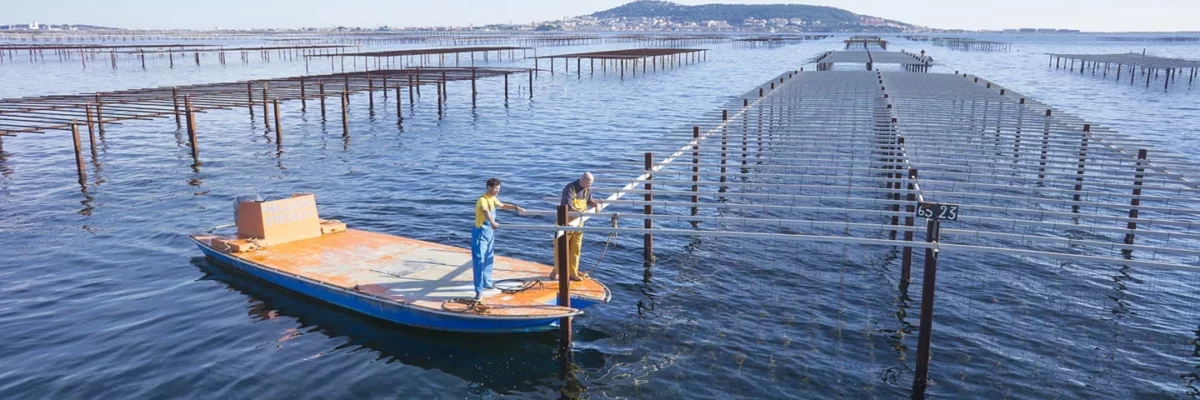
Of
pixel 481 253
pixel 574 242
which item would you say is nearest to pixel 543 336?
pixel 574 242

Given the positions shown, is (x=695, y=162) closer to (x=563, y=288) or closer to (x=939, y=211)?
(x=563, y=288)

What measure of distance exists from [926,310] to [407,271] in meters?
11.0

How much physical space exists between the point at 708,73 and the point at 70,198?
86697 millimetres

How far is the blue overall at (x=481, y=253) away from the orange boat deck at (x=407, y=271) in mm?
434

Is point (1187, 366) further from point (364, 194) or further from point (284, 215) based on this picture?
point (364, 194)

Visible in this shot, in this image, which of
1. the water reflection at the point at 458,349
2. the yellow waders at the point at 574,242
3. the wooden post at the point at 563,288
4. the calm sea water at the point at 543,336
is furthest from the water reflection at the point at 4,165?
the wooden post at the point at 563,288

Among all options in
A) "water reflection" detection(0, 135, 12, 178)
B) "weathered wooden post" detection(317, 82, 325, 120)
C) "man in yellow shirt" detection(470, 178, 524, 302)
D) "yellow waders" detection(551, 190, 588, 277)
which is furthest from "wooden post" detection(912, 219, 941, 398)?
"weathered wooden post" detection(317, 82, 325, 120)

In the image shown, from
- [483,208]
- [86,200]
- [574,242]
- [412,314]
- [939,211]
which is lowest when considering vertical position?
[86,200]

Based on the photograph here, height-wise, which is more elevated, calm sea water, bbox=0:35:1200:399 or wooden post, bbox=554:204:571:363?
wooden post, bbox=554:204:571:363

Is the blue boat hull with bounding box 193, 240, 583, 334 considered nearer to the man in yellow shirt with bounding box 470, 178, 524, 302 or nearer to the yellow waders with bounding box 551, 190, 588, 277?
the man in yellow shirt with bounding box 470, 178, 524, 302

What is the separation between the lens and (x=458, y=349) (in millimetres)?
15984

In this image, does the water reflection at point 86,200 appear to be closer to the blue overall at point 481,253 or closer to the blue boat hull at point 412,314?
the blue boat hull at point 412,314

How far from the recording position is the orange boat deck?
15.9m

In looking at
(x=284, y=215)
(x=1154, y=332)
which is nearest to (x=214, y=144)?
(x=284, y=215)
